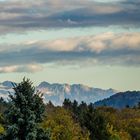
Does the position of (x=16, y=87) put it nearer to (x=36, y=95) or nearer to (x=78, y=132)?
(x=36, y=95)

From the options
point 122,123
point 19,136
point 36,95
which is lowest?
point 19,136

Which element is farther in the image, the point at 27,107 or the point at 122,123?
the point at 122,123

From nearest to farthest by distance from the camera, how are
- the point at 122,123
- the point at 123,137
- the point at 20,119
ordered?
the point at 20,119
the point at 123,137
the point at 122,123

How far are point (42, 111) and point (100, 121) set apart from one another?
82.5m

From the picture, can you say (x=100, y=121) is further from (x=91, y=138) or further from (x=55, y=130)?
(x=55, y=130)

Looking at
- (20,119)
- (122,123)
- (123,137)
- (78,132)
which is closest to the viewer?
(20,119)

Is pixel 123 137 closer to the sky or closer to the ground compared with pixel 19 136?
closer to the sky

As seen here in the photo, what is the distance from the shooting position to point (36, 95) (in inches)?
1929

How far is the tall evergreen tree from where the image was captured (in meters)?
48.0

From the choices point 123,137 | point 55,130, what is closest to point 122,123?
point 123,137

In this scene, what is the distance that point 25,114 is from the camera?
158 ft

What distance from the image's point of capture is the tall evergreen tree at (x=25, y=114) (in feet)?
157

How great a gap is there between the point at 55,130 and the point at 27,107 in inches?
2485

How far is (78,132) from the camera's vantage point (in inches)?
4838
